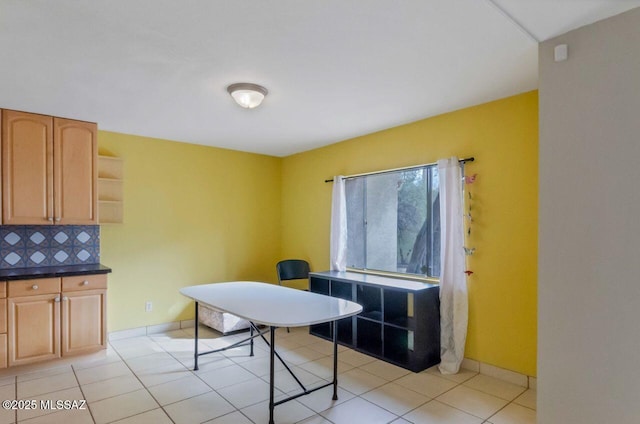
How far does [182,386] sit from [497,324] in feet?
8.73

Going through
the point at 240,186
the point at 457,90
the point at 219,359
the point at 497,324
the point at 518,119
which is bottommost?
the point at 219,359

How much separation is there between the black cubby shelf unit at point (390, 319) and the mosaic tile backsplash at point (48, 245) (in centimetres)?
250

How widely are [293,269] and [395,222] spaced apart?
62.4 inches

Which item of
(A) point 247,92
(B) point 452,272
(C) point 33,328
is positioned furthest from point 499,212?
(C) point 33,328

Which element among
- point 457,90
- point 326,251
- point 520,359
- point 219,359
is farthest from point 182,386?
point 457,90

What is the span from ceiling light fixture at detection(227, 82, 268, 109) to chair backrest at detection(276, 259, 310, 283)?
7.78 ft

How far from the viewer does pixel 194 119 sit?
3.57 m

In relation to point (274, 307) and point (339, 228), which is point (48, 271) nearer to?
point (274, 307)

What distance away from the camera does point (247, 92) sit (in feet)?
8.76

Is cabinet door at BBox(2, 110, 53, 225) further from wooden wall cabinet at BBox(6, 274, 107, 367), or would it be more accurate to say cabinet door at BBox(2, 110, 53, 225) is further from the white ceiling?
wooden wall cabinet at BBox(6, 274, 107, 367)

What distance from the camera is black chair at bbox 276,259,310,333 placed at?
4604 mm

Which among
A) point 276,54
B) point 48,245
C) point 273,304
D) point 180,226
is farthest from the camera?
point 180,226

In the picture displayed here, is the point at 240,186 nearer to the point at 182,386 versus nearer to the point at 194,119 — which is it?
the point at 194,119

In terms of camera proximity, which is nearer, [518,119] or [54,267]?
[518,119]
